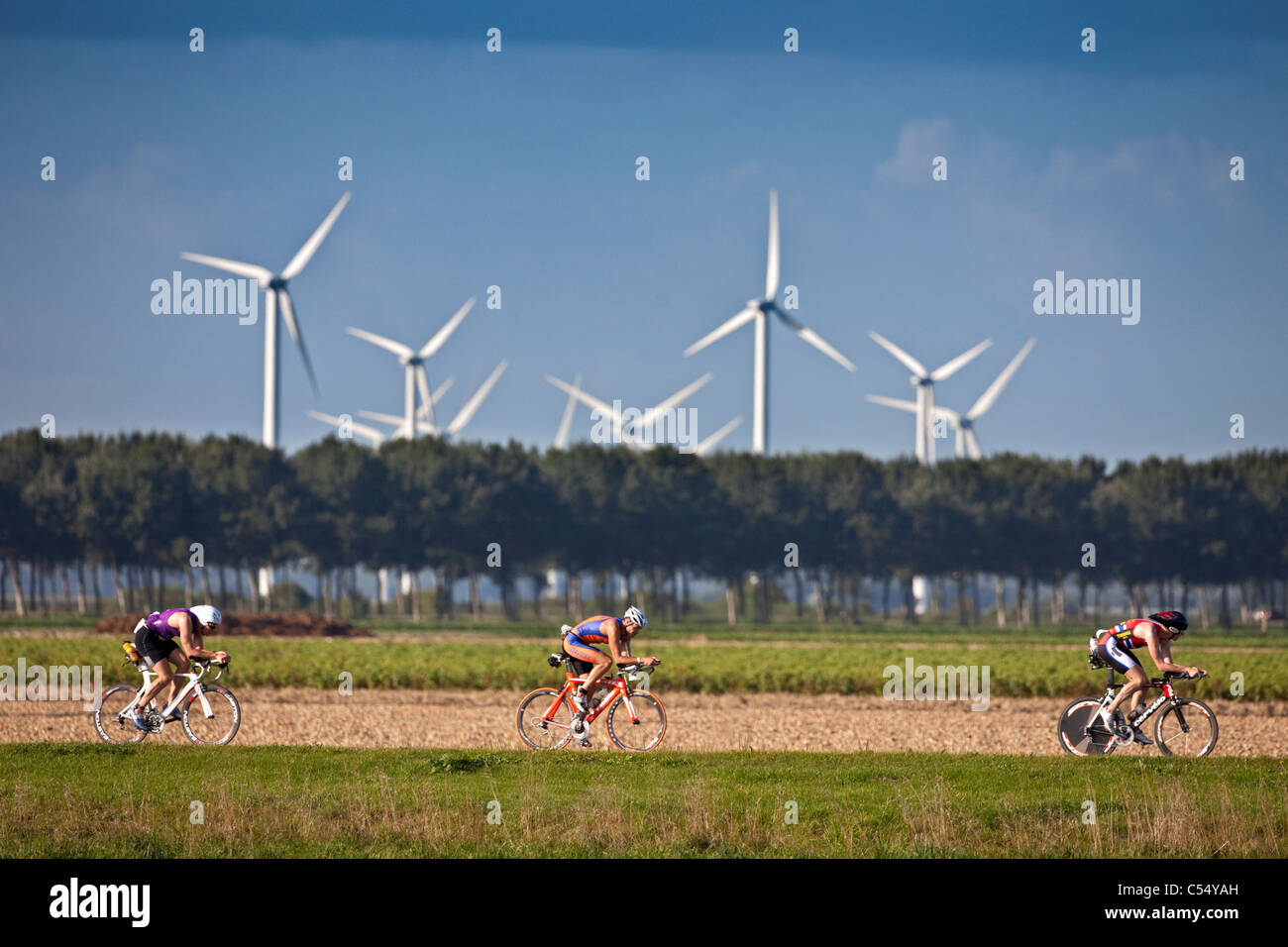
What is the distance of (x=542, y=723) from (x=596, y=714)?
31.1 inches

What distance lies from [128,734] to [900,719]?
15.5 meters

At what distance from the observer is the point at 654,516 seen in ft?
370

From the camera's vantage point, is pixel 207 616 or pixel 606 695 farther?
pixel 606 695

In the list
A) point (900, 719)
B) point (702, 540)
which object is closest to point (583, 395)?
point (702, 540)

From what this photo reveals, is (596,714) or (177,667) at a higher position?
(177,667)

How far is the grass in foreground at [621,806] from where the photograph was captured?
15.3 meters

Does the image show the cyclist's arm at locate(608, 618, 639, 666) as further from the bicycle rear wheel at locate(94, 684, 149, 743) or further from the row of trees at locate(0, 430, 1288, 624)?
the row of trees at locate(0, 430, 1288, 624)

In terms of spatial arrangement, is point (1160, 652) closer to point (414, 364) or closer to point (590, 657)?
point (590, 657)

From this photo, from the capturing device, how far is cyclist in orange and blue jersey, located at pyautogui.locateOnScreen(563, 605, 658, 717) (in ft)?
68.2

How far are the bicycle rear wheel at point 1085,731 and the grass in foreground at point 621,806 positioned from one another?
1428 mm

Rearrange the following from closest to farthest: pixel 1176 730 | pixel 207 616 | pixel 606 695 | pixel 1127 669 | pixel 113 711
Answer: pixel 207 616 → pixel 1127 669 → pixel 606 695 → pixel 1176 730 → pixel 113 711

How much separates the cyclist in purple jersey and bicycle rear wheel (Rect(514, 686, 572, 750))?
4326 mm

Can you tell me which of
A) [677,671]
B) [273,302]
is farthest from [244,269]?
[677,671]

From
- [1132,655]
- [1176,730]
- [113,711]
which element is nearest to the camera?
[1132,655]
